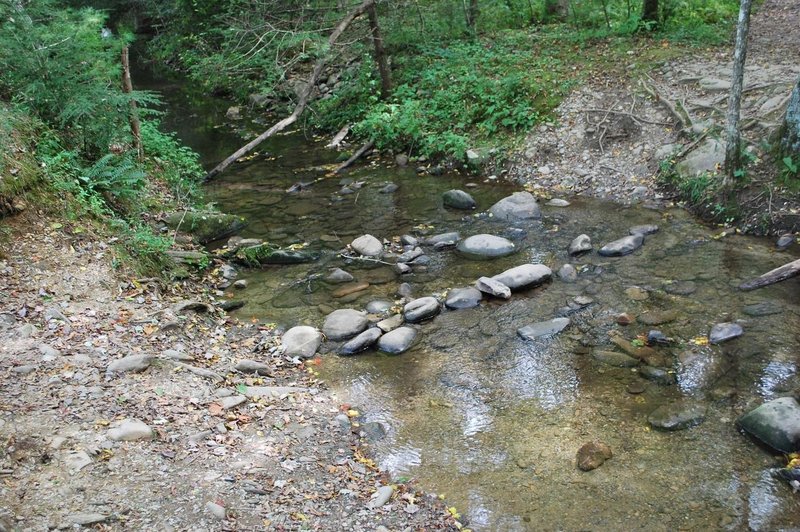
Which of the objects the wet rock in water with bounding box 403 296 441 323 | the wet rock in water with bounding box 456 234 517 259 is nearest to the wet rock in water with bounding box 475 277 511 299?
the wet rock in water with bounding box 403 296 441 323

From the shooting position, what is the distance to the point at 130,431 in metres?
4.27

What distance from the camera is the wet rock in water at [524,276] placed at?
732 cm

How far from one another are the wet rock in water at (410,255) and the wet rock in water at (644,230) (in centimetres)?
298

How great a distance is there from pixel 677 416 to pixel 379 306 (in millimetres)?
3500

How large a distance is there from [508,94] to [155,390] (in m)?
9.62

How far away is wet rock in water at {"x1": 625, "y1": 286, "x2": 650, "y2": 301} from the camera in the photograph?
6.89 m

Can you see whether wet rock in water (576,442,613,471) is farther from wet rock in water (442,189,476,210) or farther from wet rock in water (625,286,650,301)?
wet rock in water (442,189,476,210)

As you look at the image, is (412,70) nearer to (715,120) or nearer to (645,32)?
(645,32)

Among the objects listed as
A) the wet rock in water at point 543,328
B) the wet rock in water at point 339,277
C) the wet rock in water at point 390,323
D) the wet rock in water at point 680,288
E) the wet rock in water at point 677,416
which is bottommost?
the wet rock in water at point 677,416

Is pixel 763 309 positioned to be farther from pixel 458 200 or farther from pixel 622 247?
pixel 458 200

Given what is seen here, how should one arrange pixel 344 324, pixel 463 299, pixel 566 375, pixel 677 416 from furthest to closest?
pixel 463 299, pixel 344 324, pixel 566 375, pixel 677 416

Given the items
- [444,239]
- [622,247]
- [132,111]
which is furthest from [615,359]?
[132,111]

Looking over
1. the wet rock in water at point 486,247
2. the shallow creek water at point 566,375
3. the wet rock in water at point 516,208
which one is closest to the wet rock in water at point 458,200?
the shallow creek water at point 566,375

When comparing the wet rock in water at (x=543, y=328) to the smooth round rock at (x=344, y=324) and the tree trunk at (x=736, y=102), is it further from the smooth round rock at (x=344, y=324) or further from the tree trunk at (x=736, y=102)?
the tree trunk at (x=736, y=102)
